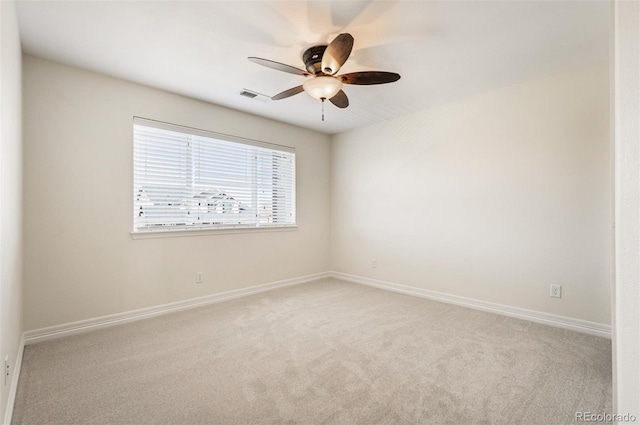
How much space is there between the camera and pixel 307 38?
2363 millimetres

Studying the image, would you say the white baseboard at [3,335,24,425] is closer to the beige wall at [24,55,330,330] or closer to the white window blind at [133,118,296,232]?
the beige wall at [24,55,330,330]

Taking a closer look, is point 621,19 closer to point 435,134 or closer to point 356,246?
point 435,134

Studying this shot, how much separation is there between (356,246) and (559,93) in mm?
3118

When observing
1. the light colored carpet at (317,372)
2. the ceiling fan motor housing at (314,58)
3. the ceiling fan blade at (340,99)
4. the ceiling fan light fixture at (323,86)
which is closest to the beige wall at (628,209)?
the light colored carpet at (317,372)

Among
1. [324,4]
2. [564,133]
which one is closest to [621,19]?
[324,4]

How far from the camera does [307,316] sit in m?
3.27

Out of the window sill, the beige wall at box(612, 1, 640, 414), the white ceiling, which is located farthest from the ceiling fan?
the window sill

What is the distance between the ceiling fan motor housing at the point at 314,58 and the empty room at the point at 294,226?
0.07ft

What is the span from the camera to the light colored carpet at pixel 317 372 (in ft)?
5.63

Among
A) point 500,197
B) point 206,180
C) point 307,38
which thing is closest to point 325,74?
point 307,38

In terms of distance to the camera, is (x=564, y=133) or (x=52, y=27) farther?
(x=564, y=133)

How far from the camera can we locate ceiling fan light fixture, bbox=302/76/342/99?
94.8 inches

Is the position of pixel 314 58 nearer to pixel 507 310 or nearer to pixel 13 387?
pixel 13 387

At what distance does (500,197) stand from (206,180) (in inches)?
136
